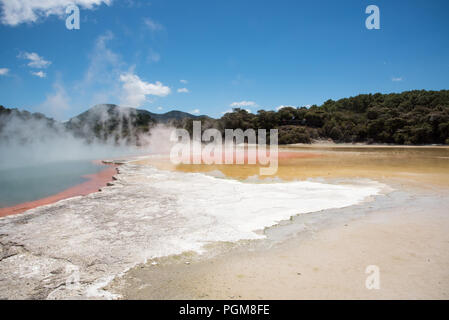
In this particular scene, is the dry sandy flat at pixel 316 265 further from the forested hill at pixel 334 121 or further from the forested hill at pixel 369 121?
the forested hill at pixel 369 121

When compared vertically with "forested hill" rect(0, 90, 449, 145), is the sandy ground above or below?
below

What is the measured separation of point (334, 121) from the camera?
164 feet

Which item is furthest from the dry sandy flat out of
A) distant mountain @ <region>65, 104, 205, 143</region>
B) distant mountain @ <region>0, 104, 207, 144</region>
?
distant mountain @ <region>65, 104, 205, 143</region>

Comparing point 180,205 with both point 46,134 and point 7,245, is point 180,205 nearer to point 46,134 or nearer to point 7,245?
point 7,245

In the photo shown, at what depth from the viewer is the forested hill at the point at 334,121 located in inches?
1451

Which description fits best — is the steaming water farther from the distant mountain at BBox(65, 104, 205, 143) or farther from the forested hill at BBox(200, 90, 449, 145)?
the forested hill at BBox(200, 90, 449, 145)

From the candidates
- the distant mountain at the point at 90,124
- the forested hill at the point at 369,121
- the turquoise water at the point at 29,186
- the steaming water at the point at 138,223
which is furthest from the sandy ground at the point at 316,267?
the forested hill at the point at 369,121

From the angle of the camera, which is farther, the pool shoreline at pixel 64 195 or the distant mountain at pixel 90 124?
the distant mountain at pixel 90 124

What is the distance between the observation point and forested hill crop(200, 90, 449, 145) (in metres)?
37.5
